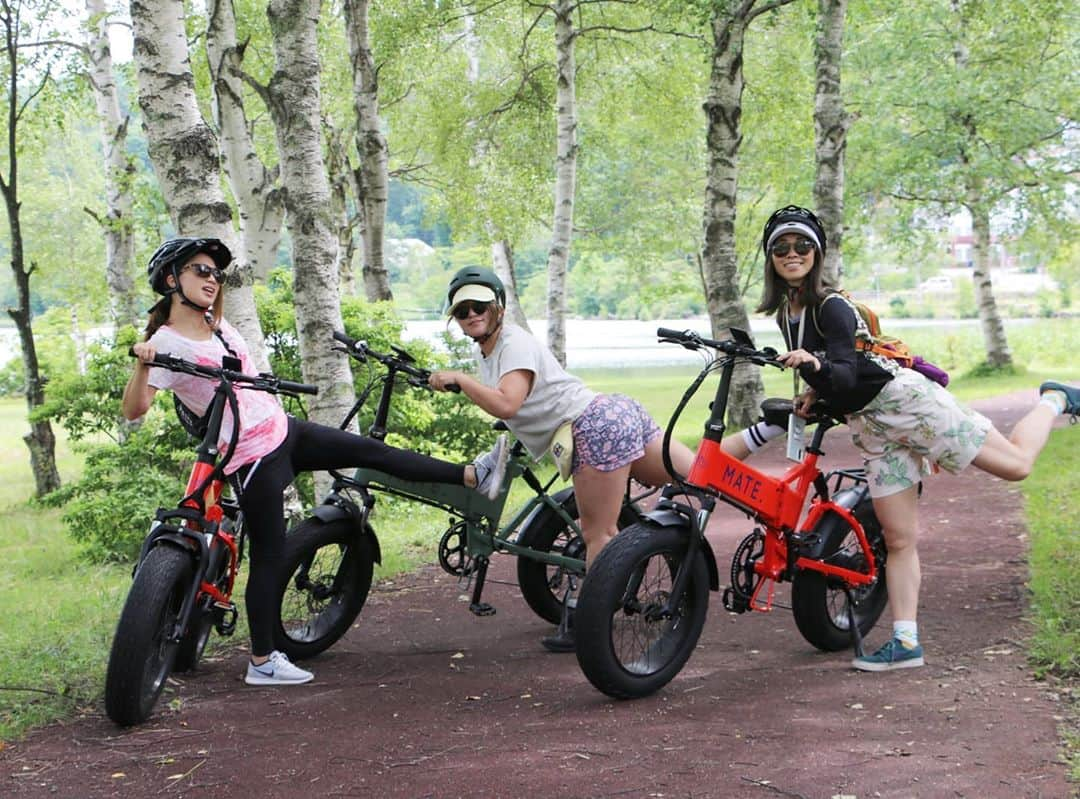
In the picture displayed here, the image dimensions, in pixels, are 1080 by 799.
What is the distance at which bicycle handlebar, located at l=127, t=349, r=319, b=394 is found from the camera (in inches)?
193

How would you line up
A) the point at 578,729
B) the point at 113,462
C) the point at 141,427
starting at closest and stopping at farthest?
the point at 578,729 < the point at 113,462 < the point at 141,427

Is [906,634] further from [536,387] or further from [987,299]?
[987,299]

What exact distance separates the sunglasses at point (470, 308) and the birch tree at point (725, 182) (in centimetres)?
966

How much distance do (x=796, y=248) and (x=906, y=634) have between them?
5.81ft

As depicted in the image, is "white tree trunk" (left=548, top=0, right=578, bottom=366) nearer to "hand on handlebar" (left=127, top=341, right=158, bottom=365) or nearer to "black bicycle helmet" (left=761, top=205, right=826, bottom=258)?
"black bicycle helmet" (left=761, top=205, right=826, bottom=258)

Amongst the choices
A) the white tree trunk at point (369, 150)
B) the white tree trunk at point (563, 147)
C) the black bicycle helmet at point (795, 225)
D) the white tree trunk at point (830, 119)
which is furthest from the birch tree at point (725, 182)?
the black bicycle helmet at point (795, 225)

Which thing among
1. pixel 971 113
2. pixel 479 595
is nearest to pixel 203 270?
pixel 479 595

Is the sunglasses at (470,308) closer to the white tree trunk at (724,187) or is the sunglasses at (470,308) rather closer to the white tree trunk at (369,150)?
the white tree trunk at (724,187)

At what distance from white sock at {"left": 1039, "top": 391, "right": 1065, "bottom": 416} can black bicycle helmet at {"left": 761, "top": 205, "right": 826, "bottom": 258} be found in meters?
1.50

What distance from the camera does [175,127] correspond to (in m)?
8.09

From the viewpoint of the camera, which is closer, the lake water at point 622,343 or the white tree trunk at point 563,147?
the white tree trunk at point 563,147

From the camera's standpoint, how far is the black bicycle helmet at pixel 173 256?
5176mm

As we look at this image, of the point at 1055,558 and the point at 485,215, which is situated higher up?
the point at 485,215

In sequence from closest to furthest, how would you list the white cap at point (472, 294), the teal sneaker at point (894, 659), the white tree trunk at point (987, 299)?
the white cap at point (472, 294), the teal sneaker at point (894, 659), the white tree trunk at point (987, 299)
